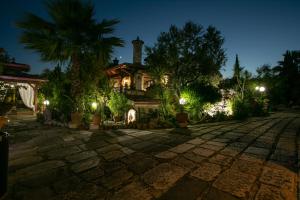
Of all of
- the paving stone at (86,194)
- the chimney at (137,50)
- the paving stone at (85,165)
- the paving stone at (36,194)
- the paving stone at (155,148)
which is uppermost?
the chimney at (137,50)

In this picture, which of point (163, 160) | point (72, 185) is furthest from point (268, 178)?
point (72, 185)

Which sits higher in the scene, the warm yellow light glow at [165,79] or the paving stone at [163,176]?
the warm yellow light glow at [165,79]

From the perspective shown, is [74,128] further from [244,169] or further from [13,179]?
[244,169]

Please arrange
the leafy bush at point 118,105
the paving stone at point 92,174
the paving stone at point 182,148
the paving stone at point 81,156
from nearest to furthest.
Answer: the paving stone at point 92,174 < the paving stone at point 81,156 < the paving stone at point 182,148 < the leafy bush at point 118,105

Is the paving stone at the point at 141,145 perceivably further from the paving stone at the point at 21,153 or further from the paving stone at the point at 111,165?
the paving stone at the point at 21,153

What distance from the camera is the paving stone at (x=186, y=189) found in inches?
94.0

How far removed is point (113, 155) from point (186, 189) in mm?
2090

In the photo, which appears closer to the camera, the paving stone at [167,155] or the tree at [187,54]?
the paving stone at [167,155]

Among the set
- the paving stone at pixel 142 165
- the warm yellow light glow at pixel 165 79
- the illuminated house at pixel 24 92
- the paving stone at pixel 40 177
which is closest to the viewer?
the paving stone at pixel 40 177

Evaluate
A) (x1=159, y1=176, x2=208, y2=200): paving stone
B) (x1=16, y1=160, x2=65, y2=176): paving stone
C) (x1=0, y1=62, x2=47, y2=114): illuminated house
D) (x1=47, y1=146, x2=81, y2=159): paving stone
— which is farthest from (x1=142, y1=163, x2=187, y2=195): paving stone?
(x1=0, y1=62, x2=47, y2=114): illuminated house

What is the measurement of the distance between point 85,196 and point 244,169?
9.11 feet

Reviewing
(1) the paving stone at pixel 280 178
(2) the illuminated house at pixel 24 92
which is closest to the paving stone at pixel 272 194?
(1) the paving stone at pixel 280 178

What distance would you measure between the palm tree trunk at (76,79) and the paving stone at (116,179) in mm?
6307

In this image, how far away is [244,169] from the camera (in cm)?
321
